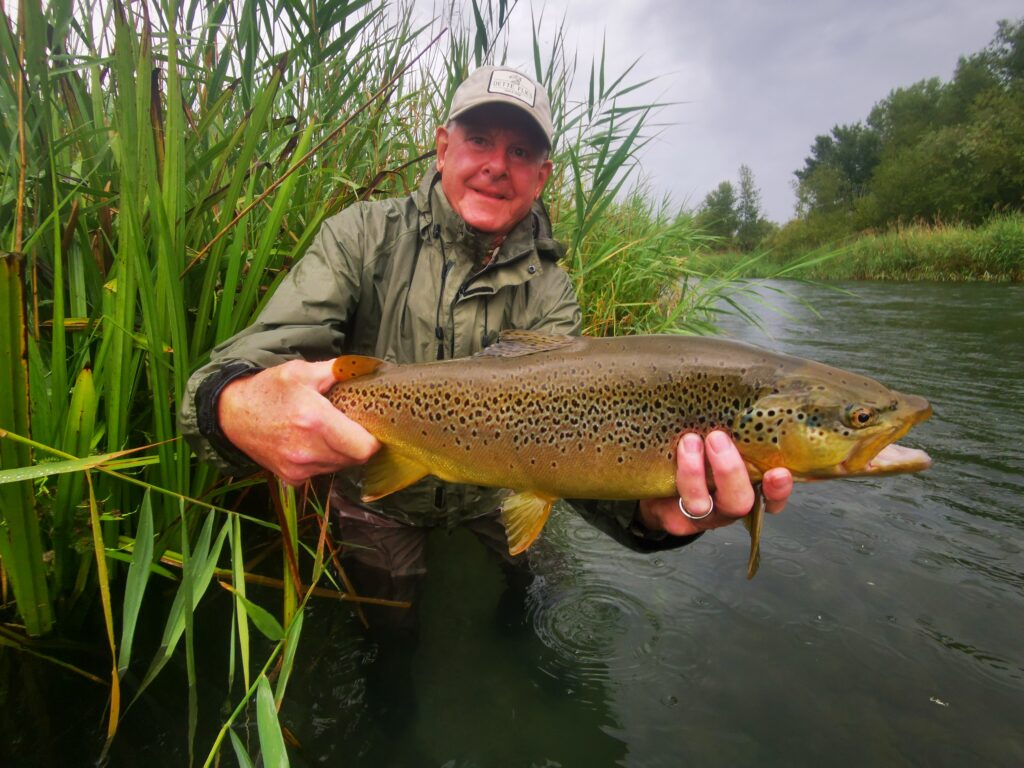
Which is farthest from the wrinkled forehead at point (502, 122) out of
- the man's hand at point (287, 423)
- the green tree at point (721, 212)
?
the green tree at point (721, 212)

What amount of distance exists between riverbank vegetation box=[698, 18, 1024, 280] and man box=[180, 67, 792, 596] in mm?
21992

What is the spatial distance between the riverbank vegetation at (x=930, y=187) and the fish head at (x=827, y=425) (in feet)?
73.4

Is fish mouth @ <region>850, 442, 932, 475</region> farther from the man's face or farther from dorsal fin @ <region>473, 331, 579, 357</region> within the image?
the man's face

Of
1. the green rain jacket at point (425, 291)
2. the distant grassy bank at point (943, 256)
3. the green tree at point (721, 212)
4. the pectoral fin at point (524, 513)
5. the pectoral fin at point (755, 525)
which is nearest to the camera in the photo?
the pectoral fin at point (755, 525)

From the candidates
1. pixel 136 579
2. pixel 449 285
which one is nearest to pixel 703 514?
pixel 449 285

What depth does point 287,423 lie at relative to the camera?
68.9 inches

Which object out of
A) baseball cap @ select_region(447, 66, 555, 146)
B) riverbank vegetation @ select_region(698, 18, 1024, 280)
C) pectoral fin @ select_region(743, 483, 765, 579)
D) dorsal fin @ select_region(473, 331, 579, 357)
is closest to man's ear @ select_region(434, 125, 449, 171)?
baseball cap @ select_region(447, 66, 555, 146)

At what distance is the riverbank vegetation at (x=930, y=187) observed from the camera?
76.2 ft

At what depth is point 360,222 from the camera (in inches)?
101

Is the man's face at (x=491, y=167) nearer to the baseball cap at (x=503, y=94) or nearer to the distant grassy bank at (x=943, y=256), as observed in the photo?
the baseball cap at (x=503, y=94)

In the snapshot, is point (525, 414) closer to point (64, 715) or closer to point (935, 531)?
point (64, 715)

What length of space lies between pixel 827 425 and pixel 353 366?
1.55 metres

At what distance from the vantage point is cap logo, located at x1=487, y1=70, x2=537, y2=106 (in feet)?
8.41

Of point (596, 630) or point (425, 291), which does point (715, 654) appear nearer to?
point (596, 630)
